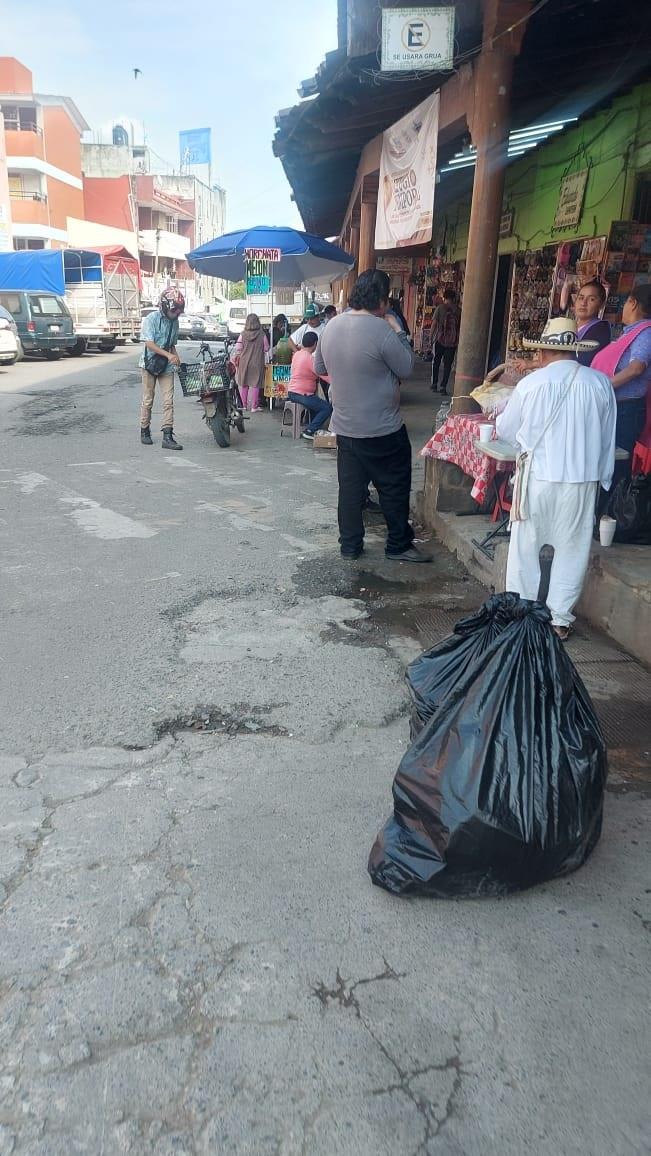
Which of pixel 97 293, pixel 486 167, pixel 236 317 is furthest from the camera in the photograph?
pixel 236 317

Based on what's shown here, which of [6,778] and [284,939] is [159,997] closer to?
[284,939]

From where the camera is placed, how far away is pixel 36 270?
26984mm

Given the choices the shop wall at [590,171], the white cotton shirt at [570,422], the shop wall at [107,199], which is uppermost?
the shop wall at [107,199]

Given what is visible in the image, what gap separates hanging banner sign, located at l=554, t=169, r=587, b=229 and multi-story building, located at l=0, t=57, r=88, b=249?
118 ft

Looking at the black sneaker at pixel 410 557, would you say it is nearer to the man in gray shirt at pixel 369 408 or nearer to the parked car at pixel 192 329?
the man in gray shirt at pixel 369 408

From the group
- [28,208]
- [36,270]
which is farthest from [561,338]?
[28,208]

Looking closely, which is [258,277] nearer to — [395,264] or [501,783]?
[395,264]

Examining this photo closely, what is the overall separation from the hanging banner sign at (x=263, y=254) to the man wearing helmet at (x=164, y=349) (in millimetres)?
3087

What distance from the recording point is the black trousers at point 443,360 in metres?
14.0

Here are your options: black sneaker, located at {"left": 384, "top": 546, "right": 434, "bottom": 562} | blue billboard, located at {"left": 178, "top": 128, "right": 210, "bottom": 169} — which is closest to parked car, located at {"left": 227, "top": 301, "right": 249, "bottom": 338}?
black sneaker, located at {"left": 384, "top": 546, "right": 434, "bottom": 562}

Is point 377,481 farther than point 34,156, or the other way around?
point 34,156

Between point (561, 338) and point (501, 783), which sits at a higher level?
point (561, 338)

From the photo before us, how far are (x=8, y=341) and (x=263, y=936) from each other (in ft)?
67.8

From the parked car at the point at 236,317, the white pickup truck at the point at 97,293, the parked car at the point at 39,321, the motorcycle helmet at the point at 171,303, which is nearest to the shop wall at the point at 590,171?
the motorcycle helmet at the point at 171,303
